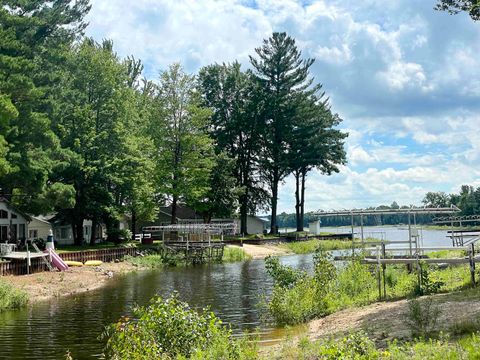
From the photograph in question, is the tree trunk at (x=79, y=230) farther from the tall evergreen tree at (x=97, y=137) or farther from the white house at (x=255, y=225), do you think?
the white house at (x=255, y=225)

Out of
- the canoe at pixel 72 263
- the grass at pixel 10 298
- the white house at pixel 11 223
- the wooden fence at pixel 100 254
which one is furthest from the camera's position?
the white house at pixel 11 223

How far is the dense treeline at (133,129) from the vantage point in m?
34.7

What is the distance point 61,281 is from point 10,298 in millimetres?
6826

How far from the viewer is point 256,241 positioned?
62.9 meters

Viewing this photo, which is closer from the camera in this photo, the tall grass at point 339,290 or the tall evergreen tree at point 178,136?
the tall grass at point 339,290

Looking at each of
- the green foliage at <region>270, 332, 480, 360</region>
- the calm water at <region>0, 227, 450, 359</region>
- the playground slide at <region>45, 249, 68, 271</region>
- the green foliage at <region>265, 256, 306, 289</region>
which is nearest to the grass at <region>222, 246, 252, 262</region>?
the calm water at <region>0, 227, 450, 359</region>

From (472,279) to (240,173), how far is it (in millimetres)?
60573

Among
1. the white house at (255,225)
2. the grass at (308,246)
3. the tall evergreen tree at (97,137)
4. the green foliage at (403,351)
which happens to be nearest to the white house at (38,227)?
the tall evergreen tree at (97,137)

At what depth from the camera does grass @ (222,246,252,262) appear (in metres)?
50.0

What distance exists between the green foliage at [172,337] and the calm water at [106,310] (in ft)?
13.8

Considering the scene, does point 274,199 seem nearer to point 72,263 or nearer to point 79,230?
point 79,230

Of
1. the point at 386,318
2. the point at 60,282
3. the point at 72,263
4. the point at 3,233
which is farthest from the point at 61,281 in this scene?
the point at 386,318

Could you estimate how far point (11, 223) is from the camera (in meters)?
44.0

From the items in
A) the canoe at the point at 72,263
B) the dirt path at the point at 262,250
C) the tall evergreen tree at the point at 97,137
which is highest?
the tall evergreen tree at the point at 97,137
